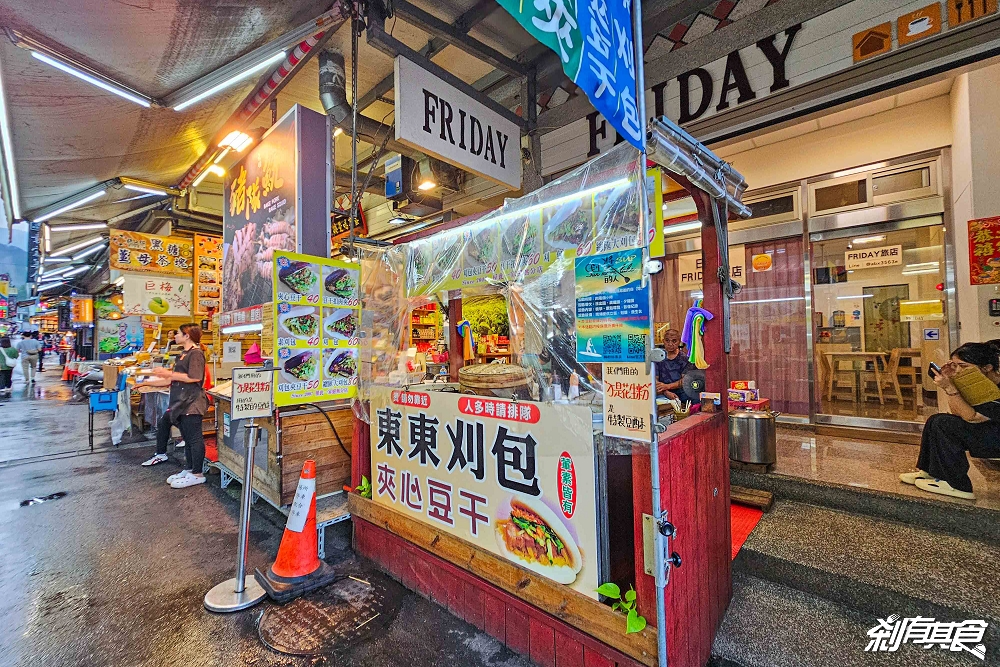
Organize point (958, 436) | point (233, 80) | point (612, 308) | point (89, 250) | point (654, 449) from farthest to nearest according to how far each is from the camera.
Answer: point (89, 250) → point (233, 80) → point (958, 436) → point (612, 308) → point (654, 449)

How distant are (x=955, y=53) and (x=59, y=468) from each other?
36.9 ft

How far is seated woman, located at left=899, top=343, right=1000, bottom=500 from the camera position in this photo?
351cm

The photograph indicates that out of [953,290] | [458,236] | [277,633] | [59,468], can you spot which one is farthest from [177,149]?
[953,290]

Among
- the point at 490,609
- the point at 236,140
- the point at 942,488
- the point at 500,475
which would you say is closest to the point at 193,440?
the point at 236,140

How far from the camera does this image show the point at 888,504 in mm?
3539

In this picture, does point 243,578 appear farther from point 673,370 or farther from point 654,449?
point 673,370

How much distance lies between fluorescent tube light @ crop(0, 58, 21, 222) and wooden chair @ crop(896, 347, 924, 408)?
1050 cm

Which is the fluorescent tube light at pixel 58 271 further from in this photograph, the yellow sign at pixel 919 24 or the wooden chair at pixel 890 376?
the wooden chair at pixel 890 376

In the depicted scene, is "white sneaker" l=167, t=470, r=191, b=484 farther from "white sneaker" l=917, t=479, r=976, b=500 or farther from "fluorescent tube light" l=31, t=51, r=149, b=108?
"white sneaker" l=917, t=479, r=976, b=500

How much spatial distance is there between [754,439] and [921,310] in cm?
332

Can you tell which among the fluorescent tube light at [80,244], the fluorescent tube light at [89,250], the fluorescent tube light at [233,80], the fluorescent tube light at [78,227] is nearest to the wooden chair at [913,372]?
the fluorescent tube light at [233,80]

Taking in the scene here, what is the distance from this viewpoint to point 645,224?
75.2 inches

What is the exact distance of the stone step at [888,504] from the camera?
3199mm

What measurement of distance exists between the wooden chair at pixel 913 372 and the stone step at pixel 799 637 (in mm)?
4415
